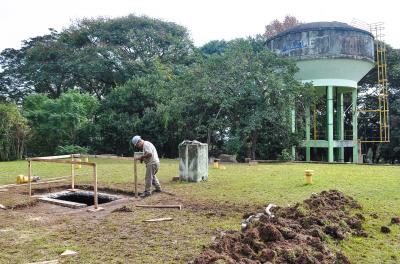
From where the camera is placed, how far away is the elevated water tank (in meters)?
21.7

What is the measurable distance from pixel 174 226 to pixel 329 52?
18.6 meters

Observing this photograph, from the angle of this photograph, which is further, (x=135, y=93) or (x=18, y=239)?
(x=135, y=93)

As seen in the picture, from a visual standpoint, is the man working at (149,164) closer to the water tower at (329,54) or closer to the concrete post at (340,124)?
the water tower at (329,54)

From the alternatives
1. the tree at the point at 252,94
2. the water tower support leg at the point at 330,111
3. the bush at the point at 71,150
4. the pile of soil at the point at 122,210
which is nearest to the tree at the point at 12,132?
the bush at the point at 71,150

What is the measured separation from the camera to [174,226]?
19.6 feet

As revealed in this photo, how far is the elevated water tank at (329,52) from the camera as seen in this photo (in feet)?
71.2

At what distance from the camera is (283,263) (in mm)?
4059

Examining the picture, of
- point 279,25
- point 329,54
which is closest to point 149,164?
point 329,54

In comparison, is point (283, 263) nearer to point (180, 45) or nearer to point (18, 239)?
point (18, 239)

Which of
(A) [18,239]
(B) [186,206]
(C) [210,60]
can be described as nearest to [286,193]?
(B) [186,206]

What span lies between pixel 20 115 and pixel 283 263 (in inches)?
858

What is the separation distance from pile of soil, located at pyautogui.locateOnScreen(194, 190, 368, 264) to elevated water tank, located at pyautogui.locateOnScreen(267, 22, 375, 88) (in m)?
17.0

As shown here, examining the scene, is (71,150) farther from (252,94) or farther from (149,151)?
(149,151)

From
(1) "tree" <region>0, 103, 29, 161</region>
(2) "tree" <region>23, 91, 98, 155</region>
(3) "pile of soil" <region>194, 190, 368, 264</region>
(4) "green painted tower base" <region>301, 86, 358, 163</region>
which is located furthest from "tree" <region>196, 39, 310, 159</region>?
(3) "pile of soil" <region>194, 190, 368, 264</region>
